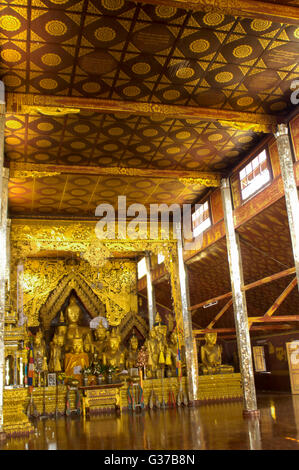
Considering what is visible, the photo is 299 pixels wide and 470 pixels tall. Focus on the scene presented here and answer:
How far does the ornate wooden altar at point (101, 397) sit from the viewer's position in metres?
12.0

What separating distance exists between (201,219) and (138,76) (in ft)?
21.1

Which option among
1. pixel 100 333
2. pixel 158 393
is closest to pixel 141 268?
pixel 100 333

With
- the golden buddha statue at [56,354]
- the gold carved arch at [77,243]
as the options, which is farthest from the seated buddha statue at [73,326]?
the gold carved arch at [77,243]

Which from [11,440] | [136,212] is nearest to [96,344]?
[136,212]

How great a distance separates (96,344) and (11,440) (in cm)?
962

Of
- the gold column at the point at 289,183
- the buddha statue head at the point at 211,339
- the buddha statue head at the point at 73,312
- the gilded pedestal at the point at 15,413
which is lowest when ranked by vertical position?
the gilded pedestal at the point at 15,413

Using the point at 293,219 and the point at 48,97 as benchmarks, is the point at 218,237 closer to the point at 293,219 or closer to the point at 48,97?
the point at 293,219

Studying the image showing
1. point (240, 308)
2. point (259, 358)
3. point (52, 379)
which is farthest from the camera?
point (259, 358)

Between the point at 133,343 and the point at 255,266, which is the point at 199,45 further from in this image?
the point at 133,343

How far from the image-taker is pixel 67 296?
1731 centimetres

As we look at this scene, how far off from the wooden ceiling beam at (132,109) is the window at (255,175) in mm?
1024

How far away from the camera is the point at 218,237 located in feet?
38.1

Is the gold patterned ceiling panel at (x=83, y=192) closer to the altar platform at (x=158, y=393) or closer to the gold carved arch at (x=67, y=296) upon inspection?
the gold carved arch at (x=67, y=296)

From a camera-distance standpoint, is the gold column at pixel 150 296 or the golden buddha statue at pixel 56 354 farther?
the gold column at pixel 150 296
